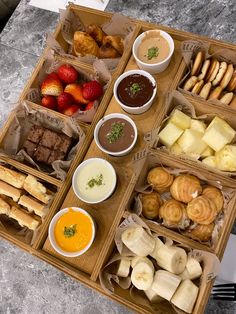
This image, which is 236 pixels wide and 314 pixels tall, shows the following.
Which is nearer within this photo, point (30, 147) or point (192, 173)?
point (192, 173)

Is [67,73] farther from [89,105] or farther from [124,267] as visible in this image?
[124,267]

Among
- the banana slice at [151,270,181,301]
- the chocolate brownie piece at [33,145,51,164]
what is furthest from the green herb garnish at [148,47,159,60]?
the banana slice at [151,270,181,301]

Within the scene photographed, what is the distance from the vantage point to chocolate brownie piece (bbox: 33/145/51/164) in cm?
179

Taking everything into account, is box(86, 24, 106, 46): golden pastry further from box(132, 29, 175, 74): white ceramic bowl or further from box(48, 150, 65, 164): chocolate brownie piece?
box(48, 150, 65, 164): chocolate brownie piece

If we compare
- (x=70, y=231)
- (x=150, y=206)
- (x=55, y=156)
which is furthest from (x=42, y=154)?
(x=150, y=206)

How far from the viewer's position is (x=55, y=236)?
62.4 inches

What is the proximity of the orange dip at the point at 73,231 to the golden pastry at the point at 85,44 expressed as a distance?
0.85 meters

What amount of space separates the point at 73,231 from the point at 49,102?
69 cm

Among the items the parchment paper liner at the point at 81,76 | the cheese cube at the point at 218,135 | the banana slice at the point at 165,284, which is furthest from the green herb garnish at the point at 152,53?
the banana slice at the point at 165,284

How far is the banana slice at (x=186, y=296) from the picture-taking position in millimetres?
1407

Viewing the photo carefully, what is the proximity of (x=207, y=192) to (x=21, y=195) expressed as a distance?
830 millimetres

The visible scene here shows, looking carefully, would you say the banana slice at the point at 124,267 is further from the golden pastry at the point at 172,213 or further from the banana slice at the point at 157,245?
the golden pastry at the point at 172,213

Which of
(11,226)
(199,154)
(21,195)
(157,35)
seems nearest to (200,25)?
(157,35)

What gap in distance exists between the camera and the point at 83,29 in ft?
6.88
